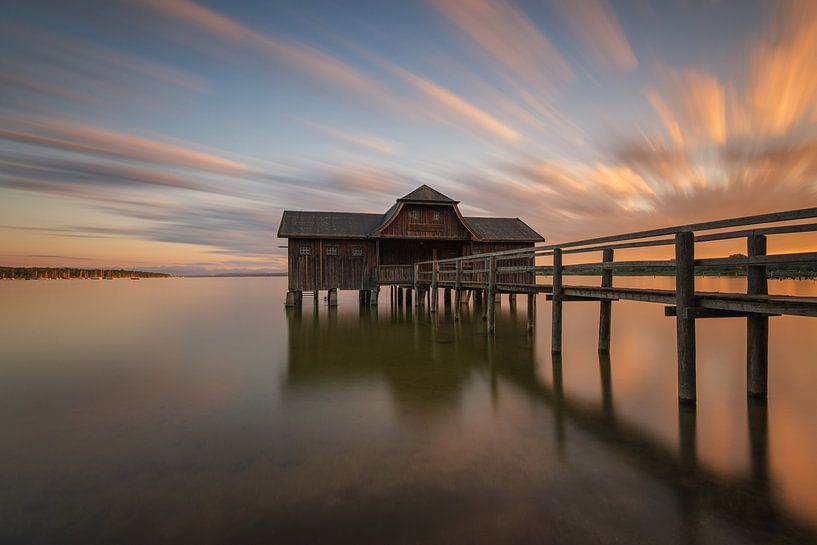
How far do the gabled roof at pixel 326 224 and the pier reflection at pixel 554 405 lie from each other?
8964 mm

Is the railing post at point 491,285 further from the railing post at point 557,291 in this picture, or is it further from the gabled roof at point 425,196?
the gabled roof at point 425,196

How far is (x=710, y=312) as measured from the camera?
263 inches

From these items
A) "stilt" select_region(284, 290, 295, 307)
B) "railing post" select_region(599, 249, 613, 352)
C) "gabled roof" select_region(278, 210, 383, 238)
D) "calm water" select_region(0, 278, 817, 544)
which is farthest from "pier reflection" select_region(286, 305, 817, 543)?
"stilt" select_region(284, 290, 295, 307)

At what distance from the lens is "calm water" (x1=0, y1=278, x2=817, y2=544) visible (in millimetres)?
3582

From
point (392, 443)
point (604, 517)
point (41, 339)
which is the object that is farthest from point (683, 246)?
point (41, 339)

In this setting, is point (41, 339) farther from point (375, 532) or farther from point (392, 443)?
point (375, 532)

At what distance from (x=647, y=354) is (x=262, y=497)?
1251cm

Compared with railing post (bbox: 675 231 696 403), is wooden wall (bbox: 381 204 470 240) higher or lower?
higher

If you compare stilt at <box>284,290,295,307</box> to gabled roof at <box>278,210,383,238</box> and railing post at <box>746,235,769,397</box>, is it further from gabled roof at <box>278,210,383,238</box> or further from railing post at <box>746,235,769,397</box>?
railing post at <box>746,235,769,397</box>

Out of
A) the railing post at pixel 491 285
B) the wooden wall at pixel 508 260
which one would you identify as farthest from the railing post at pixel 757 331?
the wooden wall at pixel 508 260

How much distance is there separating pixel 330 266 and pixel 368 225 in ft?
13.3

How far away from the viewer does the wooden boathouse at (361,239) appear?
24.5 metres

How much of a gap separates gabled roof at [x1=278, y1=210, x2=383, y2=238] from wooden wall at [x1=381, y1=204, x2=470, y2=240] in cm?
214

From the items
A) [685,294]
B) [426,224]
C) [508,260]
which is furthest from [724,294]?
[508,260]
